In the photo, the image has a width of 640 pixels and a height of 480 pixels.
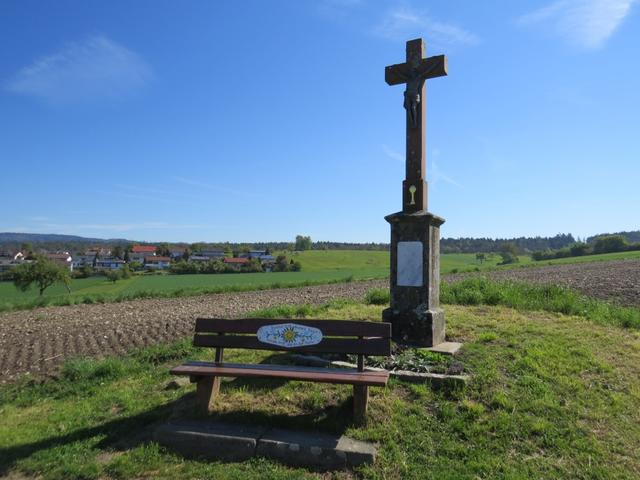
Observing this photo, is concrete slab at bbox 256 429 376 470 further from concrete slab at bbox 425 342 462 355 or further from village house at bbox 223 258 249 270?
village house at bbox 223 258 249 270

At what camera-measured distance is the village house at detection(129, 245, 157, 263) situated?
213 feet

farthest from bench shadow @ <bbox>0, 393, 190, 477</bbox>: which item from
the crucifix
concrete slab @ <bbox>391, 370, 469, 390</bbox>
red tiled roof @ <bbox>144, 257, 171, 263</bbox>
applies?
red tiled roof @ <bbox>144, 257, 171, 263</bbox>

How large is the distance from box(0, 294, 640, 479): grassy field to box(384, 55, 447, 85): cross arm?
14.4 ft

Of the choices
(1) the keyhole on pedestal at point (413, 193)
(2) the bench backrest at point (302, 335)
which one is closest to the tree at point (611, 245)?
(1) the keyhole on pedestal at point (413, 193)

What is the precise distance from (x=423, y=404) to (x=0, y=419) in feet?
17.1

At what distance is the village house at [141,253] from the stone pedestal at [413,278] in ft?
202

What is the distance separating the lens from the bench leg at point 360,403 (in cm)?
449

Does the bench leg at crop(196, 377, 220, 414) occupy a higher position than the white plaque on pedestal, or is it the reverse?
the white plaque on pedestal

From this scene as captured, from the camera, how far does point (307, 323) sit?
5020 mm

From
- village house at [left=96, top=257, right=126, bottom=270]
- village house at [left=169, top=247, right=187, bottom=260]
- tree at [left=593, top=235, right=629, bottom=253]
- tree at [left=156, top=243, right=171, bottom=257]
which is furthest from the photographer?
tree at [left=156, top=243, right=171, bottom=257]

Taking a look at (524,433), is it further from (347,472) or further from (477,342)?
(477,342)

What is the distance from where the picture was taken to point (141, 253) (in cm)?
6794

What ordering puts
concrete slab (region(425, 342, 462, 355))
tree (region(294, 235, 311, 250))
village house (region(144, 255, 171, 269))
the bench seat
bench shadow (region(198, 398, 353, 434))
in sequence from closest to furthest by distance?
the bench seat → bench shadow (region(198, 398, 353, 434)) → concrete slab (region(425, 342, 462, 355)) → village house (region(144, 255, 171, 269)) → tree (region(294, 235, 311, 250))

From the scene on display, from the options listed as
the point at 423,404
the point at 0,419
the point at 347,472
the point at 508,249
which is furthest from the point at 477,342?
the point at 508,249
